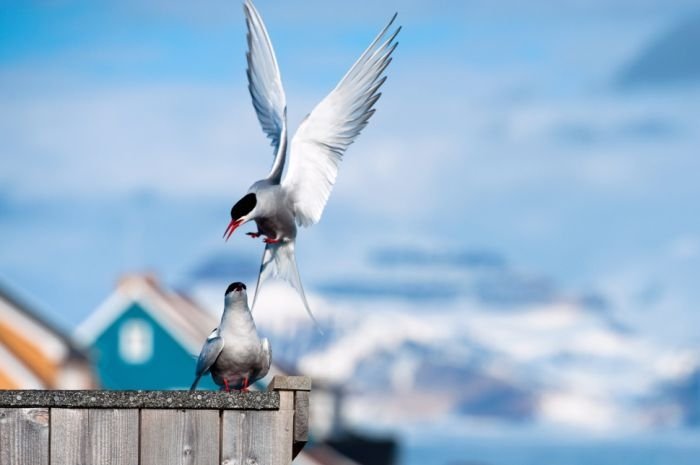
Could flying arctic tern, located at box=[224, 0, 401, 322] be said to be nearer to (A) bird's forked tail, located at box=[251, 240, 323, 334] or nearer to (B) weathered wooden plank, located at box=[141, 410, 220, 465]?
(A) bird's forked tail, located at box=[251, 240, 323, 334]

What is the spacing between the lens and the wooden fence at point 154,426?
790 cm

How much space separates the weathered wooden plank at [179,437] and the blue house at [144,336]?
32.2 m

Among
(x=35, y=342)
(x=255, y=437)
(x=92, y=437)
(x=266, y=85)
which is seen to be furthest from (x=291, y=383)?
(x=35, y=342)

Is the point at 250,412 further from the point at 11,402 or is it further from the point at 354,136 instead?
the point at 354,136

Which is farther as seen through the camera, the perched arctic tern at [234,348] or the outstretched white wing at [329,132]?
the outstretched white wing at [329,132]

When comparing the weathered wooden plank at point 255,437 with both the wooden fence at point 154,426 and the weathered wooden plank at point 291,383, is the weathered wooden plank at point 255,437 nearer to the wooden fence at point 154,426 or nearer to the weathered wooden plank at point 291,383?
the wooden fence at point 154,426

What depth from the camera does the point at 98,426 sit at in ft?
Answer: 26.0

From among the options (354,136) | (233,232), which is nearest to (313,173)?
(354,136)

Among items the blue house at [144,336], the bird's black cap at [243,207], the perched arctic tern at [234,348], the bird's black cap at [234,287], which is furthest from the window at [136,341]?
the bird's black cap at [234,287]

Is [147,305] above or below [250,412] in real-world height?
above

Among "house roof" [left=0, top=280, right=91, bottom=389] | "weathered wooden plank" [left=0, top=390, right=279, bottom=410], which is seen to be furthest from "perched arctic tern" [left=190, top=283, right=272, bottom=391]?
"house roof" [left=0, top=280, right=91, bottom=389]

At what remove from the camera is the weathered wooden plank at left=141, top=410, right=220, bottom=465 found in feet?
26.1

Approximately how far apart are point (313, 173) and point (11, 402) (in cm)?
387

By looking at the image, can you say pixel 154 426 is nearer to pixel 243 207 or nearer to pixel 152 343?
pixel 243 207
